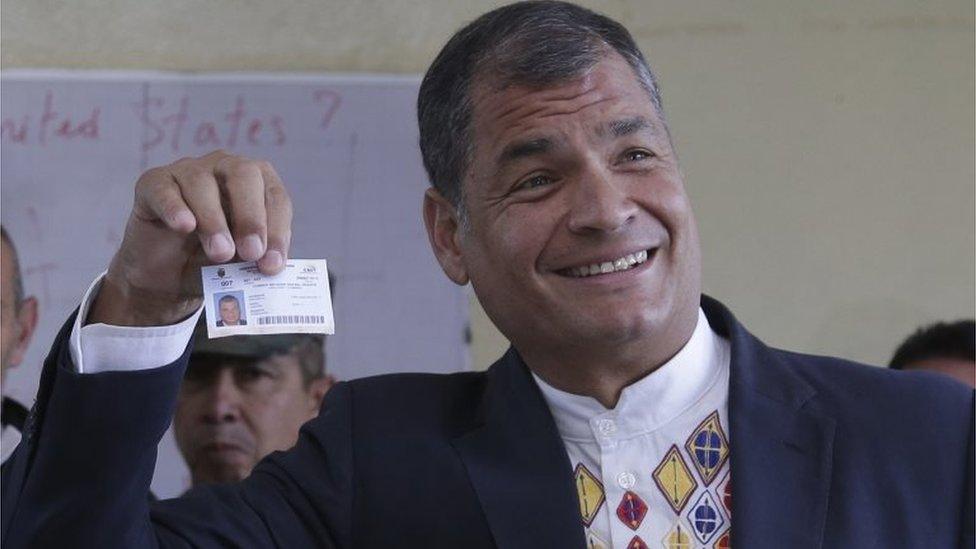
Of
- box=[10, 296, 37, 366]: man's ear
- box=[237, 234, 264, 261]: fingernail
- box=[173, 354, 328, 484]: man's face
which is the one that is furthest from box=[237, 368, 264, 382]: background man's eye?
box=[237, 234, 264, 261]: fingernail

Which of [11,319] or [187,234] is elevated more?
[11,319]

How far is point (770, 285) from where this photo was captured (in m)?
3.77

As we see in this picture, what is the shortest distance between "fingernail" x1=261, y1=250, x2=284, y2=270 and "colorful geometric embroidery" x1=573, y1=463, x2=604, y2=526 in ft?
1.87

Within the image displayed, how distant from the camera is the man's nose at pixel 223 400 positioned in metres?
3.62

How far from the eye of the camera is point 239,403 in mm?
3648

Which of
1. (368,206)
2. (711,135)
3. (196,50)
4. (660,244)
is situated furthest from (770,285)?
(660,244)

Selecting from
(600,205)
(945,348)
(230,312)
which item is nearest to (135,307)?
(230,312)

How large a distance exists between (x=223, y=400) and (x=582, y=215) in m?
1.92

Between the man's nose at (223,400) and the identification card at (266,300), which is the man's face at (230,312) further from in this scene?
the man's nose at (223,400)

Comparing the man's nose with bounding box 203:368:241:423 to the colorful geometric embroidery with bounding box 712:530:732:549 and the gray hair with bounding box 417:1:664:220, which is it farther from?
the colorful geometric embroidery with bounding box 712:530:732:549

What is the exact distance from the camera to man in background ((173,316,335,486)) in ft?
11.8

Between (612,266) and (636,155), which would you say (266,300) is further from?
(636,155)

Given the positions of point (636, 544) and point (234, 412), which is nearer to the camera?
point (636, 544)

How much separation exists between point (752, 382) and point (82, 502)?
2.93 feet
